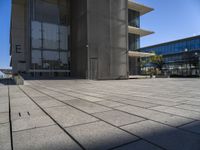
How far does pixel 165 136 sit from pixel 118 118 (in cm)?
110

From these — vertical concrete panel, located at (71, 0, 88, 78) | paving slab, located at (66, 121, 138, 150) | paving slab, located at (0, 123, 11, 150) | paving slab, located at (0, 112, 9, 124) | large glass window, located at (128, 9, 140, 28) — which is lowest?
paving slab, located at (0, 123, 11, 150)

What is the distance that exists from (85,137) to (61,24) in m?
26.0

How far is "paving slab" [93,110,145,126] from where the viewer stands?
3.07 meters

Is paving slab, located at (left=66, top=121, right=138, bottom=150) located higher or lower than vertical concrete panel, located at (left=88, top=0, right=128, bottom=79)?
lower

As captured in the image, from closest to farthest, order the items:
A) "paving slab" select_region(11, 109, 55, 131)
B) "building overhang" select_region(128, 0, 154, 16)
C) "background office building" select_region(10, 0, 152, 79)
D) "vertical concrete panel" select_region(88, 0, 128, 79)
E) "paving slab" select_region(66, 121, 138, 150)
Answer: "paving slab" select_region(66, 121, 138, 150), "paving slab" select_region(11, 109, 55, 131), "vertical concrete panel" select_region(88, 0, 128, 79), "background office building" select_region(10, 0, 152, 79), "building overhang" select_region(128, 0, 154, 16)

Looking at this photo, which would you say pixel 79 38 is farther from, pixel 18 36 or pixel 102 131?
pixel 102 131

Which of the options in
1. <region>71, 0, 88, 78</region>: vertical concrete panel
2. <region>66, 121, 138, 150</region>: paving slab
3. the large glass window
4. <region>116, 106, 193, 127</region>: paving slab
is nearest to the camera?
<region>66, 121, 138, 150</region>: paving slab

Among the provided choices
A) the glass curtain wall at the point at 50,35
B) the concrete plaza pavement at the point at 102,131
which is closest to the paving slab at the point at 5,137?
the concrete plaza pavement at the point at 102,131

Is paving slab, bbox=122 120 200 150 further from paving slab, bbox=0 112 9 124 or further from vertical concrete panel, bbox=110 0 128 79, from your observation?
vertical concrete panel, bbox=110 0 128 79

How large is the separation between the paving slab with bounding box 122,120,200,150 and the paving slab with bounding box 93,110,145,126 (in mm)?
207

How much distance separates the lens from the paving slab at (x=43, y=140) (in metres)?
2.11

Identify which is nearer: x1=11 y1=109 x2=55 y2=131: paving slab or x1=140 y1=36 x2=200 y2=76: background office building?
x1=11 y1=109 x2=55 y2=131: paving slab

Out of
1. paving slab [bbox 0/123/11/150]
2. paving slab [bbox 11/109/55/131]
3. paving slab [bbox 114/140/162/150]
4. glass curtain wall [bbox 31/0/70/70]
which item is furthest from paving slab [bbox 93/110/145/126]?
glass curtain wall [bbox 31/0/70/70]

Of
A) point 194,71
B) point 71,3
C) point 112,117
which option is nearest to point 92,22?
point 71,3
